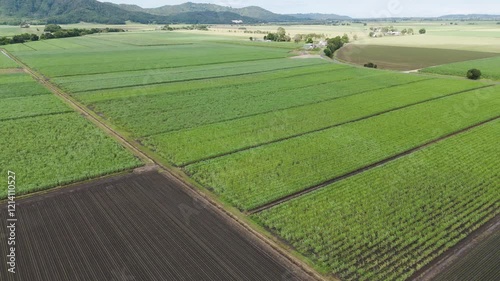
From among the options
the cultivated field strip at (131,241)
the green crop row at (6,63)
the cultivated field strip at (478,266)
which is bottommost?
the cultivated field strip at (131,241)

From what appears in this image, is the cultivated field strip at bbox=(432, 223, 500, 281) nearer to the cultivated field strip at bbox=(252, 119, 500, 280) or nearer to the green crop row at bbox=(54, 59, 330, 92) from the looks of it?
the cultivated field strip at bbox=(252, 119, 500, 280)

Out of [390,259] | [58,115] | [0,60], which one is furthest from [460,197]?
[0,60]

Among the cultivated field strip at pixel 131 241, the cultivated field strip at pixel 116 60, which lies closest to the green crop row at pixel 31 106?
the cultivated field strip at pixel 116 60

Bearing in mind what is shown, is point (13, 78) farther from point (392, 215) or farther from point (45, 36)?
point (45, 36)

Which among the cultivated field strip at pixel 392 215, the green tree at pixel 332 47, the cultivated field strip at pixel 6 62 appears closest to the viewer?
the cultivated field strip at pixel 392 215

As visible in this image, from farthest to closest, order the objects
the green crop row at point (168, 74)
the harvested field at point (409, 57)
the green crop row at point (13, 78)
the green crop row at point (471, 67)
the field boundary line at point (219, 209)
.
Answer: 1. the harvested field at point (409, 57)
2. the green crop row at point (471, 67)
3. the green crop row at point (13, 78)
4. the green crop row at point (168, 74)
5. the field boundary line at point (219, 209)

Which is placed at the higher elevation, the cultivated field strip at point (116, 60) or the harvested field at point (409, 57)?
the harvested field at point (409, 57)

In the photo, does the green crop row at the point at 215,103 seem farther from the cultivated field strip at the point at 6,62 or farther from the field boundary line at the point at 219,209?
the cultivated field strip at the point at 6,62
